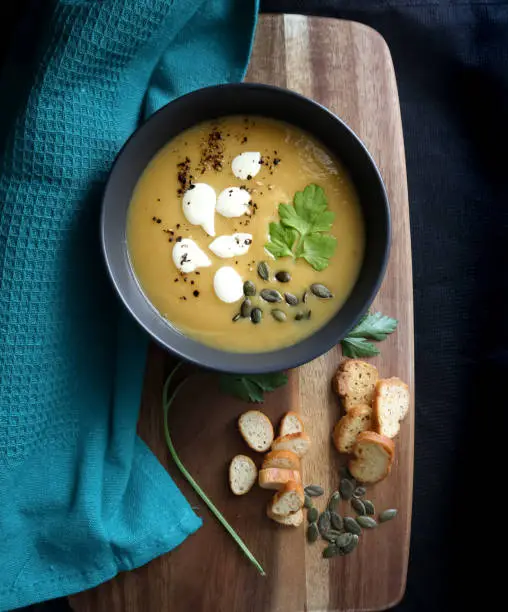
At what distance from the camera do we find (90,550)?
1.56 meters

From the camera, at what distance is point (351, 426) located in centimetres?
161

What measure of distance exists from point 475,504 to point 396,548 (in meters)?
0.56

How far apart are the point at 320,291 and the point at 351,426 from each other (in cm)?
36

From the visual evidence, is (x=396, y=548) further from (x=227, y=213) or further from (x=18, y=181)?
(x=18, y=181)

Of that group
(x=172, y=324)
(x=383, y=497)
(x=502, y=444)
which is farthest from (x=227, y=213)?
(x=502, y=444)

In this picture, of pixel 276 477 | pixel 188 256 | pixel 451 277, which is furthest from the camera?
pixel 451 277

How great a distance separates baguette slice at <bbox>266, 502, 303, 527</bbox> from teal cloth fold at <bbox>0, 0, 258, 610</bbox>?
181 millimetres

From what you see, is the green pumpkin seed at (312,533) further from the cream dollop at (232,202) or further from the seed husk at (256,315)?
the cream dollop at (232,202)

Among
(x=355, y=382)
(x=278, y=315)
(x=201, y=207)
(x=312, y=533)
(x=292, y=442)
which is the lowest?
(x=312, y=533)

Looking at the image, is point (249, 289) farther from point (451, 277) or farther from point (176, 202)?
point (451, 277)

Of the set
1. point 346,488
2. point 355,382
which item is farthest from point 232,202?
point 346,488

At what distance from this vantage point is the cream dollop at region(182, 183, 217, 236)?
1457 mm

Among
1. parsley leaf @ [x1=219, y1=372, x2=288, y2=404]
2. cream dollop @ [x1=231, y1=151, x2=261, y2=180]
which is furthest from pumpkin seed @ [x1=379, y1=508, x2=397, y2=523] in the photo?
cream dollop @ [x1=231, y1=151, x2=261, y2=180]

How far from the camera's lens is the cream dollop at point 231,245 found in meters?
1.46
